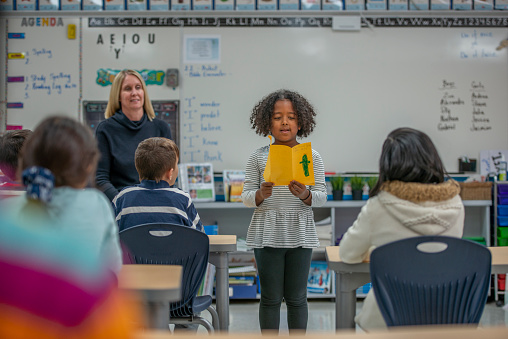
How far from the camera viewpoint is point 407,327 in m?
1.47

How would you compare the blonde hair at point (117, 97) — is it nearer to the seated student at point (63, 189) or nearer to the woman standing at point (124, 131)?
the woman standing at point (124, 131)

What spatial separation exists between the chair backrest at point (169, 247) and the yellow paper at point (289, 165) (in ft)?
1.46

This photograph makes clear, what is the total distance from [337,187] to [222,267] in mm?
2207

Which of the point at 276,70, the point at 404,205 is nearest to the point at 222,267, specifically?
the point at 404,205

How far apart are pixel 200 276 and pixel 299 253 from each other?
561mm

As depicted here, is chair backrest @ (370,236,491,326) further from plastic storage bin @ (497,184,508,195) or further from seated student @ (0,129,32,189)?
plastic storage bin @ (497,184,508,195)

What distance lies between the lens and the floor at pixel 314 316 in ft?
11.3

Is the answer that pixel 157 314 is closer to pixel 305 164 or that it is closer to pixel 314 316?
pixel 305 164

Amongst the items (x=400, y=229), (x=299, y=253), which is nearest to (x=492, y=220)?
(x=299, y=253)

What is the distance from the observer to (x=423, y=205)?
1.53 metres

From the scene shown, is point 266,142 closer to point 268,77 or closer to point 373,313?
point 268,77

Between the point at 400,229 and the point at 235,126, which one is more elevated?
the point at 235,126

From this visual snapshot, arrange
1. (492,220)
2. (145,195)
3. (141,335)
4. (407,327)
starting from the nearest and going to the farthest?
1. (141,335)
2. (407,327)
3. (145,195)
4. (492,220)

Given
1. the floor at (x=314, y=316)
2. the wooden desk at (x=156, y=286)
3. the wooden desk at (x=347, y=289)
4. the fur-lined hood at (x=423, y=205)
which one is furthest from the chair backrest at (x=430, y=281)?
the floor at (x=314, y=316)
